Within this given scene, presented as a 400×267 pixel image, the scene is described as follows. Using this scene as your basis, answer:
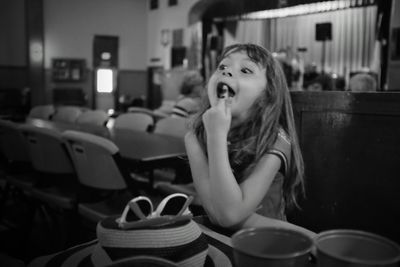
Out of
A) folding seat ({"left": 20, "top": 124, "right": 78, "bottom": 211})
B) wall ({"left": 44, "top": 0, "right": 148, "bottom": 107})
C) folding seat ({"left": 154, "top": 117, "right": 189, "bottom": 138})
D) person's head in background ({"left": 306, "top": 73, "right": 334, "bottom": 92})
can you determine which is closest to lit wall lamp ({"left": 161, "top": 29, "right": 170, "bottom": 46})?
wall ({"left": 44, "top": 0, "right": 148, "bottom": 107})

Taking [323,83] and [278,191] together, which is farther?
[323,83]

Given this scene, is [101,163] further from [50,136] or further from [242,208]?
[242,208]

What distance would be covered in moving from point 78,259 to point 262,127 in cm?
71

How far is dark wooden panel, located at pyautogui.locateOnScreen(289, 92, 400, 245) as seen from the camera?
1.56 meters

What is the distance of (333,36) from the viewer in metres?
10.9

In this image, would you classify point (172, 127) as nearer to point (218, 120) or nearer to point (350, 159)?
point (350, 159)

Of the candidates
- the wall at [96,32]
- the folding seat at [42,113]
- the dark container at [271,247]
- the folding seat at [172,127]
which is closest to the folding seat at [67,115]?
the folding seat at [42,113]

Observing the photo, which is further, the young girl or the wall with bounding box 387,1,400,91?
the wall with bounding box 387,1,400,91

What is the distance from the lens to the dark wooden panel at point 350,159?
156 centimetres

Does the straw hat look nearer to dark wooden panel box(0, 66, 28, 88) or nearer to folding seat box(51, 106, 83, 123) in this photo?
folding seat box(51, 106, 83, 123)

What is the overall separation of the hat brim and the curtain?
29.2ft

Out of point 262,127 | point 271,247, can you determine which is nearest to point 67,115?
point 262,127

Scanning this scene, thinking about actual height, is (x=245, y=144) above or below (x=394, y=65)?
below

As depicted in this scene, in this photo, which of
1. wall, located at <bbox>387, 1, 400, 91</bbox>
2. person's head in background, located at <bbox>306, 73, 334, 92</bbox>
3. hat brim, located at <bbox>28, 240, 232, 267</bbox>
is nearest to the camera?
hat brim, located at <bbox>28, 240, 232, 267</bbox>
